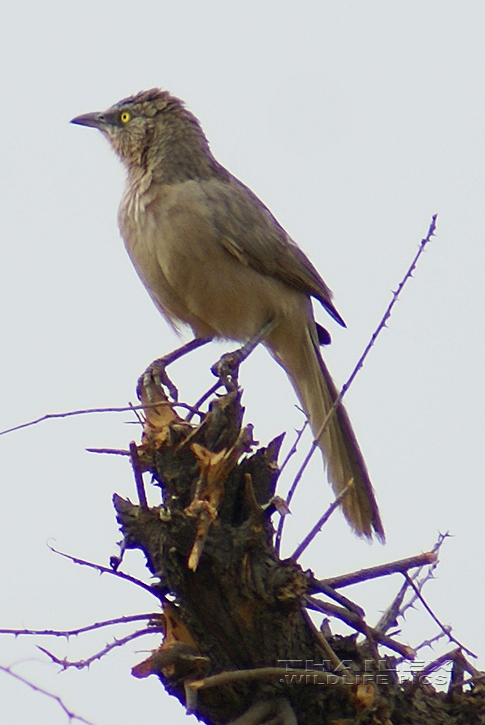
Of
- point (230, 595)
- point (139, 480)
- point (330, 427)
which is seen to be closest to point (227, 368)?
point (330, 427)

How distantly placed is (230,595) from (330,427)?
8.31ft

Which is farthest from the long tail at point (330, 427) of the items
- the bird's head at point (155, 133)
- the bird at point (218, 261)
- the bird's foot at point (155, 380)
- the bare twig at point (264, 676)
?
the bare twig at point (264, 676)

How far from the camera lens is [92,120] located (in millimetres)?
7000

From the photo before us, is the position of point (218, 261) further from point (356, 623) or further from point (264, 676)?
point (264, 676)

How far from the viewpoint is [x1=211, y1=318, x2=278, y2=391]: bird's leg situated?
5.32 m

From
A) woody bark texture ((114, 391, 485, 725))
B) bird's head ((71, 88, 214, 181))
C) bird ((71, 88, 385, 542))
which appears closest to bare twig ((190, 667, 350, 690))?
woody bark texture ((114, 391, 485, 725))

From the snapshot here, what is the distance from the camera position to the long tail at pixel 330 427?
5629 millimetres

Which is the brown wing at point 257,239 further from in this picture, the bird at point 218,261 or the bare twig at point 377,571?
the bare twig at point 377,571

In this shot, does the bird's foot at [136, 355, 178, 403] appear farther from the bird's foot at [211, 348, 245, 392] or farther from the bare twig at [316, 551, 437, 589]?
the bare twig at [316, 551, 437, 589]

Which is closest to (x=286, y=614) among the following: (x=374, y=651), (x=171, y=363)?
(x=374, y=651)

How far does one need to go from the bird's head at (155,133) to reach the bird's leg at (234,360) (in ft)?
3.54

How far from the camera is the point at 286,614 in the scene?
3.75 m

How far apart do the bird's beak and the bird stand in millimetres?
35

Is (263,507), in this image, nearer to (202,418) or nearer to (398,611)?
(202,418)
